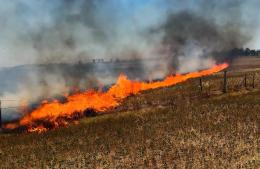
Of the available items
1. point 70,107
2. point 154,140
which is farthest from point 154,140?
point 70,107

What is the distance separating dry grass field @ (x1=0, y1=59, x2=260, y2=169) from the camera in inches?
786

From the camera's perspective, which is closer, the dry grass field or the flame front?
the dry grass field

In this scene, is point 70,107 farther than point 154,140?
Yes

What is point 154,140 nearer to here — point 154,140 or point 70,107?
point 154,140

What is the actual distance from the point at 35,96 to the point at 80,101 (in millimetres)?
11403

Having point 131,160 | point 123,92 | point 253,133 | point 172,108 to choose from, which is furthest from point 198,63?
point 131,160

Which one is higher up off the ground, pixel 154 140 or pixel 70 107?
pixel 70 107

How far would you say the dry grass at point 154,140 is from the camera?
65.4 ft

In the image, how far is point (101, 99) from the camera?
42.1 m

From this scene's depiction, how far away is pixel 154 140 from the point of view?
24828 millimetres

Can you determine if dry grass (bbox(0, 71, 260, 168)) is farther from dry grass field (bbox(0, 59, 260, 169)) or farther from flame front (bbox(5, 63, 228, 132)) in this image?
flame front (bbox(5, 63, 228, 132))

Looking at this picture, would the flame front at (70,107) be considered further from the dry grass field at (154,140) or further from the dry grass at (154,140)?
the dry grass at (154,140)

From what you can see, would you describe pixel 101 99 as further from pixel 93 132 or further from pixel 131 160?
pixel 131 160

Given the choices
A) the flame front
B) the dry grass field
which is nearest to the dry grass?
the dry grass field
